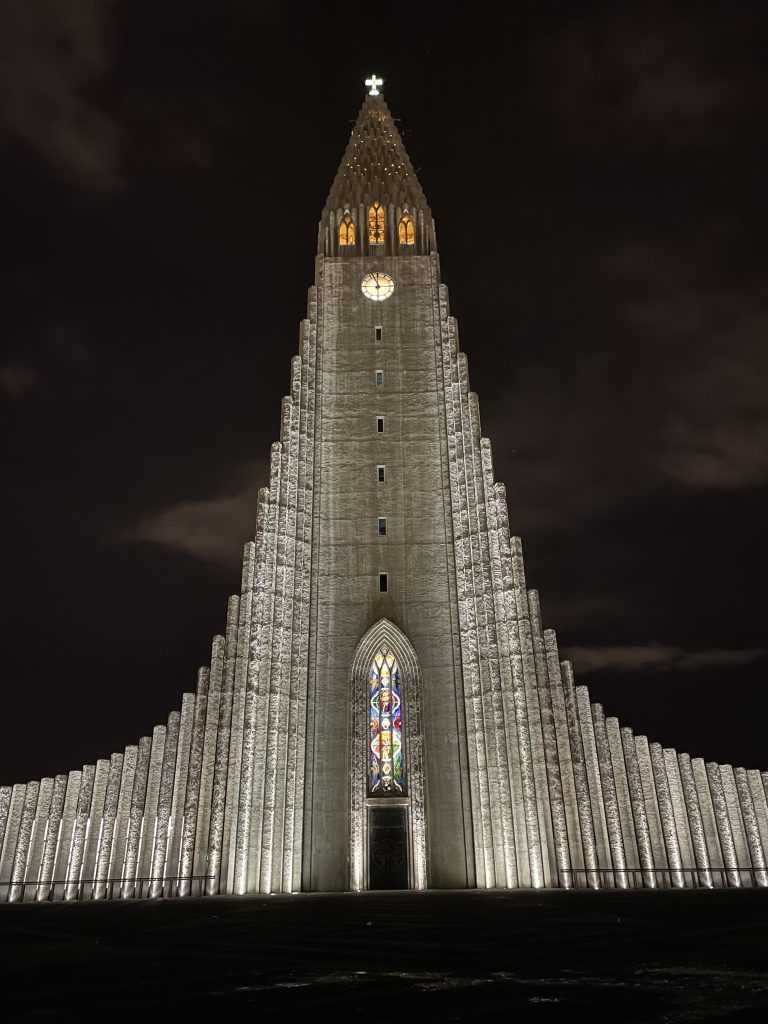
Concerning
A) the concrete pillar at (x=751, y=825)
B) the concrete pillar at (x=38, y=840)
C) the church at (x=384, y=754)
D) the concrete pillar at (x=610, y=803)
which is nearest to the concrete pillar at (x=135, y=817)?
the church at (x=384, y=754)

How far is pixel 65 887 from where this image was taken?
27.4 meters

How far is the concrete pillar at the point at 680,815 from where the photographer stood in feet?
88.8

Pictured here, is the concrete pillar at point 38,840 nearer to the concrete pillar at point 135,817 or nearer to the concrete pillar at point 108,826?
the concrete pillar at point 108,826

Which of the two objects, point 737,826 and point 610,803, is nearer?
point 610,803

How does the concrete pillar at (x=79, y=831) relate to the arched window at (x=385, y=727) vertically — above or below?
below

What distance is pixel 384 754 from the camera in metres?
29.4

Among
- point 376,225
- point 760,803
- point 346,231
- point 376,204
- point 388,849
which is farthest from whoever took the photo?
point 376,204

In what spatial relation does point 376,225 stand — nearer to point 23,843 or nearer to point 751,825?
point 751,825

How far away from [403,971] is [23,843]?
→ 27.7 m

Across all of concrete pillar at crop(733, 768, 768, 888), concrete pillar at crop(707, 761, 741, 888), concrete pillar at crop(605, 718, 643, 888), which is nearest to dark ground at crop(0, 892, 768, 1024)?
concrete pillar at crop(605, 718, 643, 888)

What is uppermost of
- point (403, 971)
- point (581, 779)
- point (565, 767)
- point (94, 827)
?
point (565, 767)

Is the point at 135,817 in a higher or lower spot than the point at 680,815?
higher

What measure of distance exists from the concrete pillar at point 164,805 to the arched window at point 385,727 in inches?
280

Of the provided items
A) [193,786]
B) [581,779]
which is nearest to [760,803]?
[581,779]
